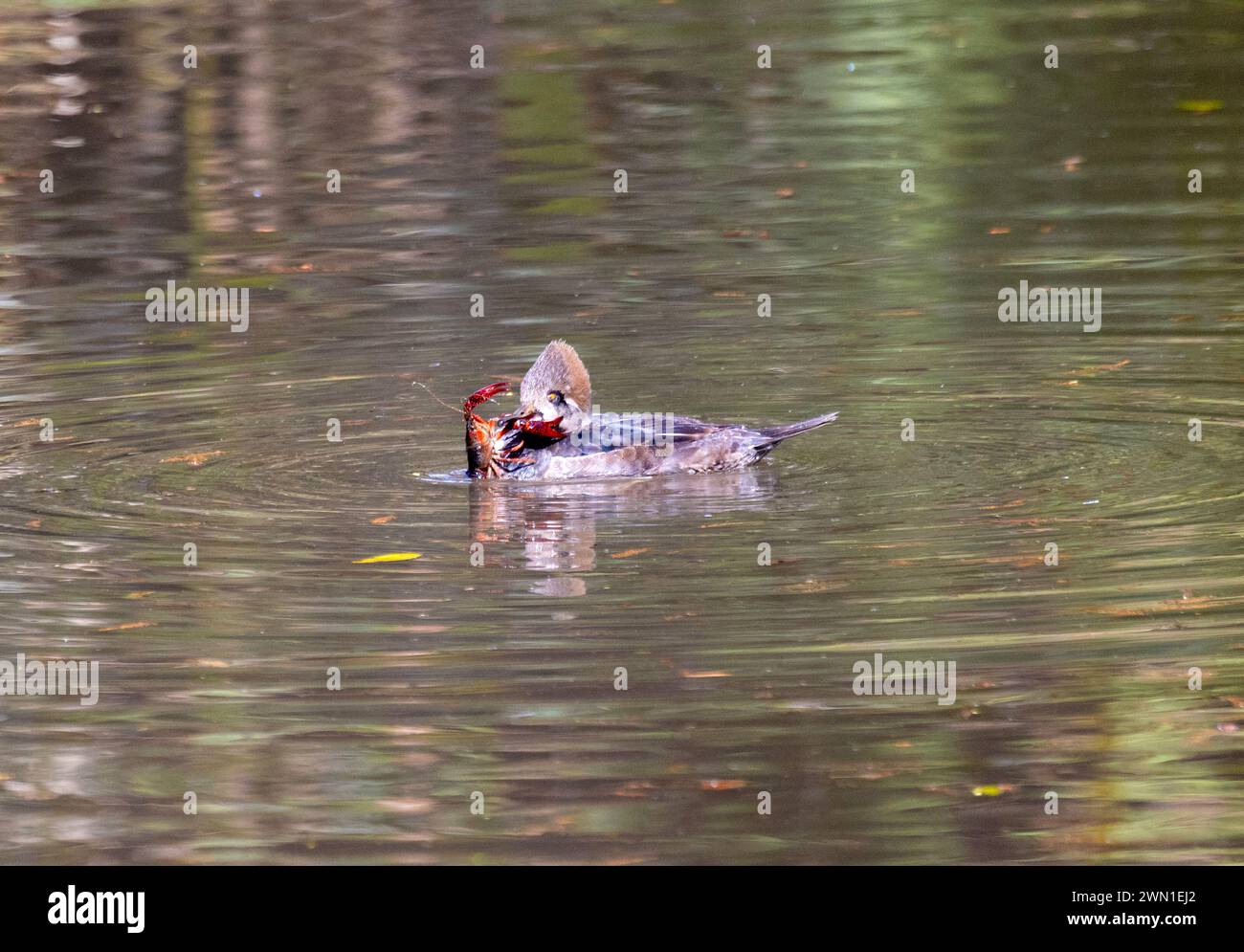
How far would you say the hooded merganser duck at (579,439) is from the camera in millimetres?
10461

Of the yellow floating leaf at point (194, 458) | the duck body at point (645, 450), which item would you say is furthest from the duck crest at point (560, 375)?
the yellow floating leaf at point (194, 458)

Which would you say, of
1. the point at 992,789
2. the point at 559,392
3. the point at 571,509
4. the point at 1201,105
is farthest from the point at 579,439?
the point at 1201,105

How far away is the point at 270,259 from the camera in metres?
16.4

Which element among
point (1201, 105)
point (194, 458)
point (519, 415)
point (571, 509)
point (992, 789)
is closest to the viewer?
point (992, 789)

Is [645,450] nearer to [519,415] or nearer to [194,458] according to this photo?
[519,415]

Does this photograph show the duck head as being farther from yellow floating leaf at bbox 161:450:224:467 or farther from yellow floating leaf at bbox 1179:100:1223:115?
yellow floating leaf at bbox 1179:100:1223:115

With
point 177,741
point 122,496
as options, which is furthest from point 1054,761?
point 122,496

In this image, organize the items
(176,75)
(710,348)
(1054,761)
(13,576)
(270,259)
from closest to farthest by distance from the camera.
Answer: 1. (1054,761)
2. (13,576)
3. (710,348)
4. (270,259)
5. (176,75)

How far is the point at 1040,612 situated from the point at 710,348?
17.6 ft

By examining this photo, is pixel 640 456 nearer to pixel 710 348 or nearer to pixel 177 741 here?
pixel 710 348

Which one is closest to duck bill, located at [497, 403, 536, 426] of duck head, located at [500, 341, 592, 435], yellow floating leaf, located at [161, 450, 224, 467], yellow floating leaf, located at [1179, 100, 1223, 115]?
duck head, located at [500, 341, 592, 435]

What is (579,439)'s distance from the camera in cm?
1051

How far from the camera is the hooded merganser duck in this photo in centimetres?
1046

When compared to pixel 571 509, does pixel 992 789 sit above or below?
below
